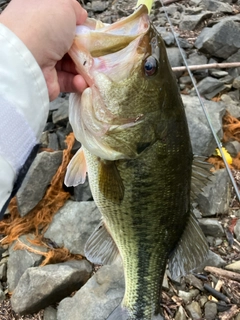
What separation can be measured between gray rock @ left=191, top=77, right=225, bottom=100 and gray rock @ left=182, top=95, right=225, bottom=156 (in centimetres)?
34

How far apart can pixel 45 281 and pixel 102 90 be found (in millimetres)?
1740

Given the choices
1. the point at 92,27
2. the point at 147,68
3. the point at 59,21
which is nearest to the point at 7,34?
the point at 59,21

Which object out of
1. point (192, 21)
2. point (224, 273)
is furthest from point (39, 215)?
point (192, 21)

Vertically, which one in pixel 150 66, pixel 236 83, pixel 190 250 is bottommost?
pixel 236 83

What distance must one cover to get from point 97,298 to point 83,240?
64 cm

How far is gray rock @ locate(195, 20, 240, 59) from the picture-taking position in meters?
5.31

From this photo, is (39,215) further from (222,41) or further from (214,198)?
(222,41)

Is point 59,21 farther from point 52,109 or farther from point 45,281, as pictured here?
point 52,109

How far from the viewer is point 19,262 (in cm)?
349

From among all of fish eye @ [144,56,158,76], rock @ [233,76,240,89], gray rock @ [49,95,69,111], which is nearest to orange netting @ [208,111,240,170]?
rock @ [233,76,240,89]

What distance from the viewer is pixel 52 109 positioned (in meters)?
4.71

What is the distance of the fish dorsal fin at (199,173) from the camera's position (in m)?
2.17

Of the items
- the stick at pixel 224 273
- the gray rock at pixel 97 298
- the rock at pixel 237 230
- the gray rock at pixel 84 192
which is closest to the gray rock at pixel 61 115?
the gray rock at pixel 84 192

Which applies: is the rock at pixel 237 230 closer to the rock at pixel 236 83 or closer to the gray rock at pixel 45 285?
the gray rock at pixel 45 285
